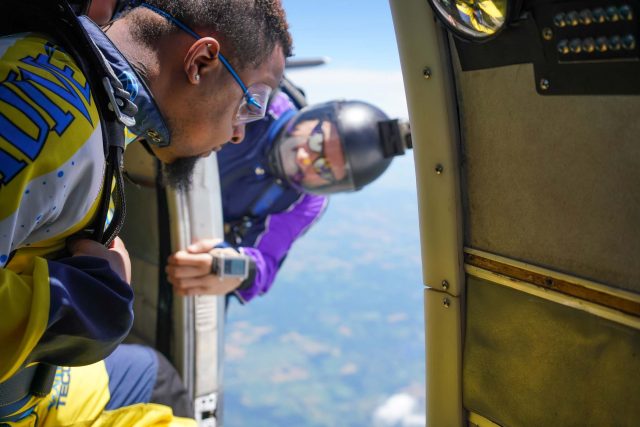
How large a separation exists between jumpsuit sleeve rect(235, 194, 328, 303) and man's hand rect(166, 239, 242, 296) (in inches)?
18.7

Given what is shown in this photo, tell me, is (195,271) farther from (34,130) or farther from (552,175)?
(552,175)

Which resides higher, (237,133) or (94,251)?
(237,133)

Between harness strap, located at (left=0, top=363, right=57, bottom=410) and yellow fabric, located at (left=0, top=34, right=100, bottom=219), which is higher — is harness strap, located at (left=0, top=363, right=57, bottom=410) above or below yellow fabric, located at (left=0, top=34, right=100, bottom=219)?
below

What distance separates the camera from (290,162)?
3.12 meters

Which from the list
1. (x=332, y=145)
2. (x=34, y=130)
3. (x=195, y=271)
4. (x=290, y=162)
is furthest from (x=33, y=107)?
(x=332, y=145)

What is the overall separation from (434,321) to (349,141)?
1996 mm

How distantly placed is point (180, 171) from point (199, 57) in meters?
0.48

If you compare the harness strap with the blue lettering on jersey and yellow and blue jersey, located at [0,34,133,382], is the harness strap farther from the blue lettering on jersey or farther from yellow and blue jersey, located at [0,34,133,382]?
the blue lettering on jersey

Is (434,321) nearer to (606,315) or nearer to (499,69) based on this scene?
(606,315)

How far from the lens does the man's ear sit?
1388 mm

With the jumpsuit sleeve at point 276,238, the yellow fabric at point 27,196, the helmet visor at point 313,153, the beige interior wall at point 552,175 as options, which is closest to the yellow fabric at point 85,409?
the yellow fabric at point 27,196

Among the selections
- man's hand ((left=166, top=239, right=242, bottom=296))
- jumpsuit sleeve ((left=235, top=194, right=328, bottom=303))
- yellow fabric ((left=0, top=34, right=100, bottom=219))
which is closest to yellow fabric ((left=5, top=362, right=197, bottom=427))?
man's hand ((left=166, top=239, right=242, bottom=296))

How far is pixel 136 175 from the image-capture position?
2.35 meters

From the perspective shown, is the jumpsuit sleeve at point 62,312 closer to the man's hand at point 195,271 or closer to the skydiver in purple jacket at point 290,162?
the man's hand at point 195,271
